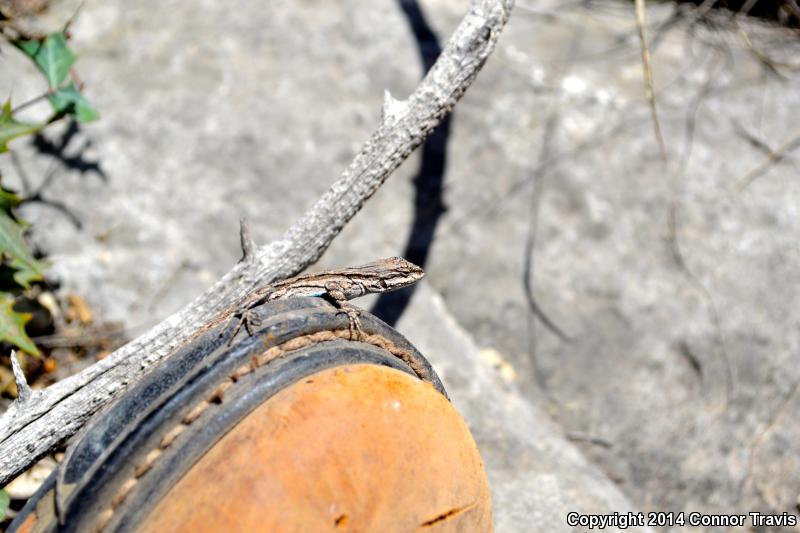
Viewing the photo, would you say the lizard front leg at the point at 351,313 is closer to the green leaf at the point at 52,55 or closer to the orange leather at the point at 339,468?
the orange leather at the point at 339,468

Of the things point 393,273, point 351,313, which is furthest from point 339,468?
point 393,273

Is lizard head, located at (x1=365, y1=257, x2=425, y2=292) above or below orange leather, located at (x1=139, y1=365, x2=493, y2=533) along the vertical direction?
below

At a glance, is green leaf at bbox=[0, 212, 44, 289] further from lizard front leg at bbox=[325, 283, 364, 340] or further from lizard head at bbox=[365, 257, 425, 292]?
lizard front leg at bbox=[325, 283, 364, 340]

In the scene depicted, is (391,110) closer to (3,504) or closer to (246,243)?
(246,243)

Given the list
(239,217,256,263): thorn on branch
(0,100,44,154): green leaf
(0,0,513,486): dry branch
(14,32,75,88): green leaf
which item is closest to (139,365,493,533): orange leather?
(0,0,513,486): dry branch

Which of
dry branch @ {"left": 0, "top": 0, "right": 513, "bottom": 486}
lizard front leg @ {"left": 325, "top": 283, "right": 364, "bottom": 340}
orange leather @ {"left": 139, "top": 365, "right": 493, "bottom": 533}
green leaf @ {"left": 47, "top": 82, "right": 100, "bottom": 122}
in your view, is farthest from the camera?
green leaf @ {"left": 47, "top": 82, "right": 100, "bottom": 122}

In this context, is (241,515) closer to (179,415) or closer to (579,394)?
(179,415)
